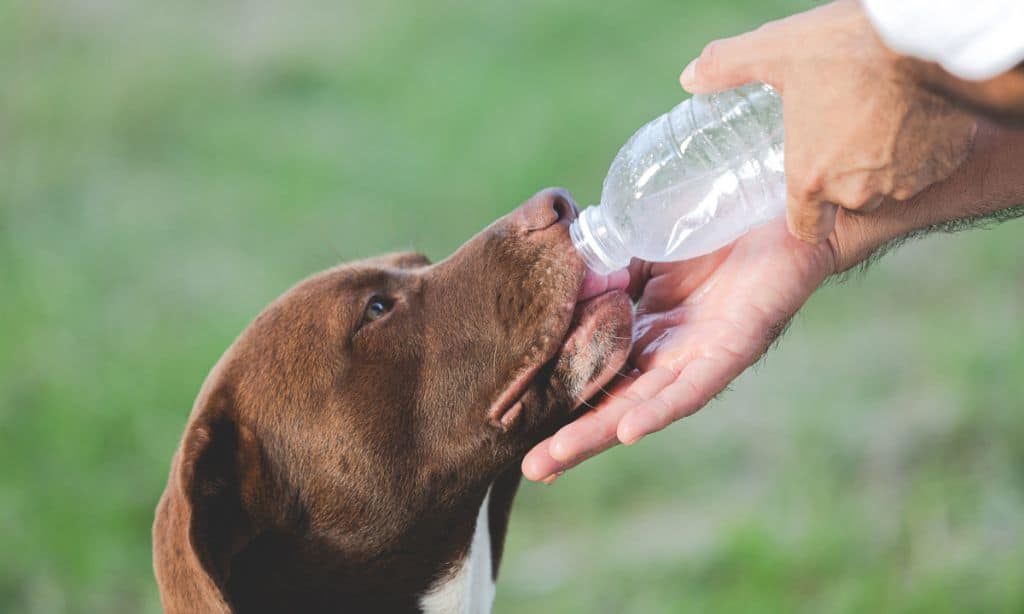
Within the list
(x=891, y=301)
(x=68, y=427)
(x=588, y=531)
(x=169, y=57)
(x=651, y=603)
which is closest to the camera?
(x=651, y=603)

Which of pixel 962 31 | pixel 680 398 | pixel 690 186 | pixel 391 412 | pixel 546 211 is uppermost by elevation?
pixel 962 31

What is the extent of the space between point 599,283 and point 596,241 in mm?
108

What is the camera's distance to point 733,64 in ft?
7.98

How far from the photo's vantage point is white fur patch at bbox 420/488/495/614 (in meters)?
3.05

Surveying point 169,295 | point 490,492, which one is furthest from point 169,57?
point 490,492

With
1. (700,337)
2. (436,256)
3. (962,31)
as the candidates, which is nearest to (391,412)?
(700,337)

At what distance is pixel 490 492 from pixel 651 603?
173cm

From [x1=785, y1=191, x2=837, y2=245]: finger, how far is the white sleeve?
1.44 ft

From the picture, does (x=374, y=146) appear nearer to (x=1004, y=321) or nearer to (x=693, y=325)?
(x=1004, y=321)

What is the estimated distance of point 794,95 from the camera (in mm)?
2291

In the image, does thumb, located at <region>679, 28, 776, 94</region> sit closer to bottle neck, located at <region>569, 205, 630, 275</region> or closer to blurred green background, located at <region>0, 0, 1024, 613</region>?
bottle neck, located at <region>569, 205, 630, 275</region>

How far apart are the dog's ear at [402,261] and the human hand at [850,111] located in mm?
1196

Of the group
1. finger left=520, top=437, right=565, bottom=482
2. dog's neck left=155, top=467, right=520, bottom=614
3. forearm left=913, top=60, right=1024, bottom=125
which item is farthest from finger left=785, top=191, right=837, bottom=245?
dog's neck left=155, top=467, right=520, bottom=614

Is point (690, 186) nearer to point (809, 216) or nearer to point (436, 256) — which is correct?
point (809, 216)
